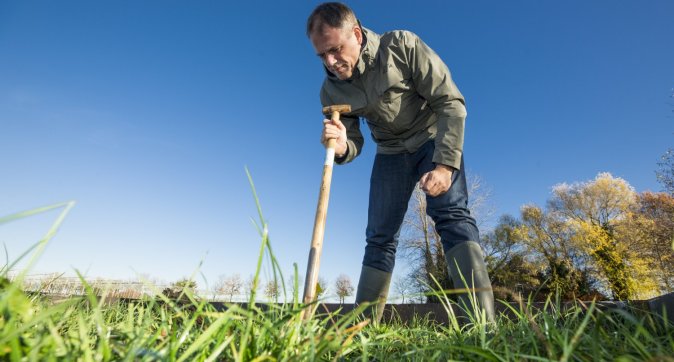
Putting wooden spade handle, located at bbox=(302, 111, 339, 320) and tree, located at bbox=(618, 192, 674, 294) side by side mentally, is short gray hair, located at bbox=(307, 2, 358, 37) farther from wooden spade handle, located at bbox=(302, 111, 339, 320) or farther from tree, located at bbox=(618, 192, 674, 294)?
tree, located at bbox=(618, 192, 674, 294)

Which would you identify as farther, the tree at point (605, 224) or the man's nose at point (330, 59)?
the tree at point (605, 224)

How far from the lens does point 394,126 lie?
3557mm

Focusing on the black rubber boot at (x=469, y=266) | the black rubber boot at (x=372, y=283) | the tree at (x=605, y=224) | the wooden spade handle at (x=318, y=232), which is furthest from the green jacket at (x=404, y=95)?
the tree at (x=605, y=224)

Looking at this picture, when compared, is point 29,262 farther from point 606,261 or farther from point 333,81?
point 606,261

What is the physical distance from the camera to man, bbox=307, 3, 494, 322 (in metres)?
2.96

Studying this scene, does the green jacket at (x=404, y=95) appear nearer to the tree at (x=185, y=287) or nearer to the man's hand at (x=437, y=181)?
the man's hand at (x=437, y=181)

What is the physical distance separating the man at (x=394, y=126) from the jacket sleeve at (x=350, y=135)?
14 millimetres

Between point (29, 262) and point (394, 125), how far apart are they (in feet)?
9.90

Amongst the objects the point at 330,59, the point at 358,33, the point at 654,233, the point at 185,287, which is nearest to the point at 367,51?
the point at 358,33

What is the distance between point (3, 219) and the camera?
2.68 ft

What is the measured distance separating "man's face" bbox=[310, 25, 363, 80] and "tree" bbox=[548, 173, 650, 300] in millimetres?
29054

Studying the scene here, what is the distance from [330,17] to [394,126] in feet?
3.57

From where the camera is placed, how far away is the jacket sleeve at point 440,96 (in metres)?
3.01

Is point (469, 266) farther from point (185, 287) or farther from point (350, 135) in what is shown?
point (185, 287)
